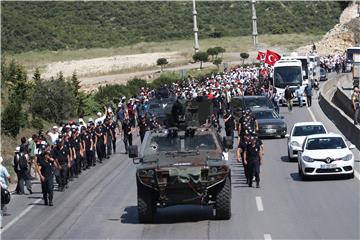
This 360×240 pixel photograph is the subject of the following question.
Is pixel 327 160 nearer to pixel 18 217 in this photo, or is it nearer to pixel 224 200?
pixel 224 200

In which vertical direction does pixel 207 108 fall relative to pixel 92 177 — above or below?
above

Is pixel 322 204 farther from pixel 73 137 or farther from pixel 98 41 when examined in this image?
pixel 98 41

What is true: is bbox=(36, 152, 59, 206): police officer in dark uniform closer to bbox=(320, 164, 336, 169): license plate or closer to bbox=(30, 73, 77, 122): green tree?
bbox=(320, 164, 336, 169): license plate

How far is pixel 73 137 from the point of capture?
2973 cm

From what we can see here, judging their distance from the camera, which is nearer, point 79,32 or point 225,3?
point 79,32

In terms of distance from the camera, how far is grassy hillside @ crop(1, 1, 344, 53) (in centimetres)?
13450

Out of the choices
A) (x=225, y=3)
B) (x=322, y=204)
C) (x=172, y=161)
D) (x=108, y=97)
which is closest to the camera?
(x=172, y=161)

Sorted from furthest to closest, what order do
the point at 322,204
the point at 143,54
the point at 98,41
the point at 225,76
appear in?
the point at 98,41, the point at 143,54, the point at 225,76, the point at 322,204

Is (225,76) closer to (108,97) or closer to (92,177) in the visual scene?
(108,97)

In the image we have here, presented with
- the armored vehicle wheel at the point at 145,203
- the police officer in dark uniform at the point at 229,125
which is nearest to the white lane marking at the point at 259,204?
the armored vehicle wheel at the point at 145,203

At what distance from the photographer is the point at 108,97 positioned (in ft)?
196

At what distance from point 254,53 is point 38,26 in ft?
144

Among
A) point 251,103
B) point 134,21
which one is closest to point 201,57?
point 251,103

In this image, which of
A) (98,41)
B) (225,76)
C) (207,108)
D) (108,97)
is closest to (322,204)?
(207,108)
